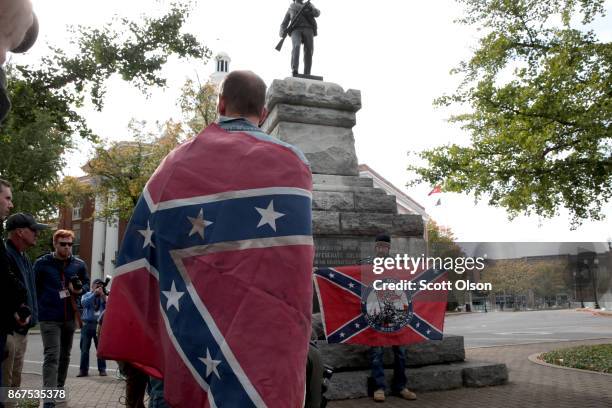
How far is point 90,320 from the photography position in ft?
31.3

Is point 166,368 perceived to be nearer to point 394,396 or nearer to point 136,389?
point 136,389

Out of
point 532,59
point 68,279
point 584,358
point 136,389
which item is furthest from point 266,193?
point 532,59

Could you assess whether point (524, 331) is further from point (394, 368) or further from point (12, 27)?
point (12, 27)

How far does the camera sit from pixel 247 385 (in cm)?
160

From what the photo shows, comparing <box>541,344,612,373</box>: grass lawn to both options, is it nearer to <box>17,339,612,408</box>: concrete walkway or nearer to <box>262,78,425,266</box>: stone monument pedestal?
<box>17,339,612,408</box>: concrete walkway

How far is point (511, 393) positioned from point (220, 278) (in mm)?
6061

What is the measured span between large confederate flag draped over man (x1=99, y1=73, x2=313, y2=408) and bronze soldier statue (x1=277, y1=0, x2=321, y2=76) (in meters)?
8.34

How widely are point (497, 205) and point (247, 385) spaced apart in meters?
13.4

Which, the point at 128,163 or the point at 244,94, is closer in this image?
the point at 244,94

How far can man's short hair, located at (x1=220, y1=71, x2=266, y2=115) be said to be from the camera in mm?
2125

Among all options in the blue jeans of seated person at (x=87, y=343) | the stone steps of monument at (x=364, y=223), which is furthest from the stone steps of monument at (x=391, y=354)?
the blue jeans of seated person at (x=87, y=343)

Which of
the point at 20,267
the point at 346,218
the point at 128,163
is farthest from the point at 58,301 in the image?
the point at 128,163

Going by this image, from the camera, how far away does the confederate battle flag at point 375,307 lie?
6.23m

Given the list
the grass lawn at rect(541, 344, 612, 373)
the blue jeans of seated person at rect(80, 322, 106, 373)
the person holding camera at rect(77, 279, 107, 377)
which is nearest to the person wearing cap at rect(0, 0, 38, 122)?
the person holding camera at rect(77, 279, 107, 377)
